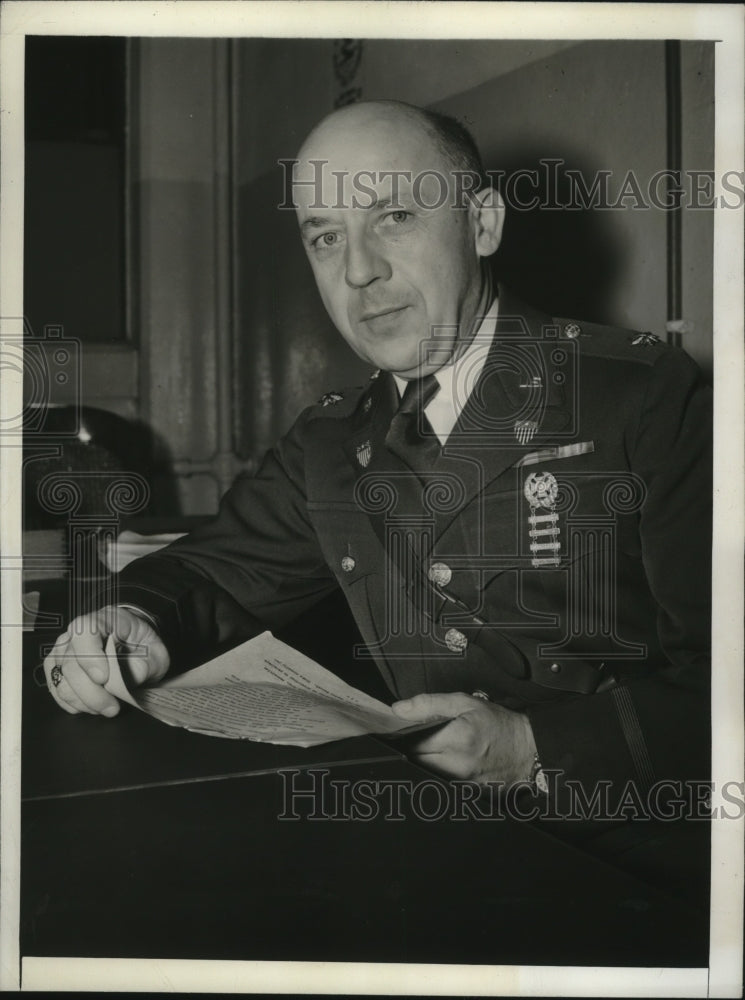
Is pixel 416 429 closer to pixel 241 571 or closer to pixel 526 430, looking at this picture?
pixel 526 430

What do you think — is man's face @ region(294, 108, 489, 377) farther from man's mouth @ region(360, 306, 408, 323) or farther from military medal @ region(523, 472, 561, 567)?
military medal @ region(523, 472, 561, 567)

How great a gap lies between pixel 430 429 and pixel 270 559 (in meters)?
0.27

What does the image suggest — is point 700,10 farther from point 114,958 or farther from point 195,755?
point 114,958

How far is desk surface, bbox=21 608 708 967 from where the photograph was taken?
895 millimetres

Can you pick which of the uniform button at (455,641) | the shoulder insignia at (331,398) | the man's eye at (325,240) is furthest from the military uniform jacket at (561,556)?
the man's eye at (325,240)

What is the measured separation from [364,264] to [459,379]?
0.58 ft

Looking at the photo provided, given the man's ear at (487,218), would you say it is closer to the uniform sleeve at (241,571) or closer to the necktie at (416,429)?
the necktie at (416,429)

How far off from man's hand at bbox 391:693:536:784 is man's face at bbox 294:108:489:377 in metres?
0.40

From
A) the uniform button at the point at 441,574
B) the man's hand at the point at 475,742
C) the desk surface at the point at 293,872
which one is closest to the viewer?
the desk surface at the point at 293,872

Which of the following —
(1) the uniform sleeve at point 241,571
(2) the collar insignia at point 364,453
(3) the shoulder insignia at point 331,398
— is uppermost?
(3) the shoulder insignia at point 331,398

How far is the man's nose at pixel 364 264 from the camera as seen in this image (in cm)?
111

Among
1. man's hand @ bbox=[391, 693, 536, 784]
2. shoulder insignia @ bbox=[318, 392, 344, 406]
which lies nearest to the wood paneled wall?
shoulder insignia @ bbox=[318, 392, 344, 406]

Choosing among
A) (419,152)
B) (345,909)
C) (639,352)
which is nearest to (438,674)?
(345,909)

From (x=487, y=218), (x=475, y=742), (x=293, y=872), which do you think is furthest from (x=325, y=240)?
(x=293, y=872)
